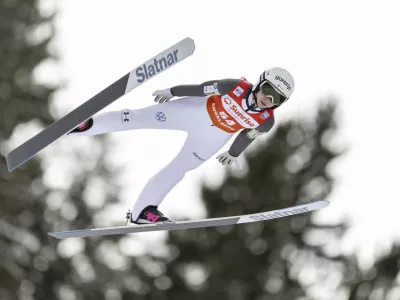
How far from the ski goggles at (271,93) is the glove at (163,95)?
97cm

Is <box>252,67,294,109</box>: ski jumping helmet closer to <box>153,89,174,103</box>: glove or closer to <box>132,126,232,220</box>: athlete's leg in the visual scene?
<box>132,126,232,220</box>: athlete's leg

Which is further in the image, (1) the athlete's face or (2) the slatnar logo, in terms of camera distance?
(1) the athlete's face

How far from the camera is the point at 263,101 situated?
878cm

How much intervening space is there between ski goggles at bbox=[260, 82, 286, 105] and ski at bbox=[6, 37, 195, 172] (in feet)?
2.85

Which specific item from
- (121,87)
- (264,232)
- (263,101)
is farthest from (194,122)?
(264,232)

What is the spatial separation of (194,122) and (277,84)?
102 cm

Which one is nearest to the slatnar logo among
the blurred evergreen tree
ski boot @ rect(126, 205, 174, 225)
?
ski boot @ rect(126, 205, 174, 225)

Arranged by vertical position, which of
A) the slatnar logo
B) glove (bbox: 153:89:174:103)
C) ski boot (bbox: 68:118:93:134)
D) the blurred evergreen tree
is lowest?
the blurred evergreen tree

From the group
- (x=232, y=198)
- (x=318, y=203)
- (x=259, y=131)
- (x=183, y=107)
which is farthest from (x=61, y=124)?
(x=232, y=198)

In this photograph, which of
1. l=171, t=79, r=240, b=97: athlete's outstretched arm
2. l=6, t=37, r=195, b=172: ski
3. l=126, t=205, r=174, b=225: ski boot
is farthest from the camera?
l=126, t=205, r=174, b=225: ski boot

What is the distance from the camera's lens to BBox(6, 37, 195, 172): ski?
8.38 metres

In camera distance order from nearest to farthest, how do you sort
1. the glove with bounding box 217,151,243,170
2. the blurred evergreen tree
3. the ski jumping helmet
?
the ski jumping helmet < the glove with bounding box 217,151,243,170 < the blurred evergreen tree

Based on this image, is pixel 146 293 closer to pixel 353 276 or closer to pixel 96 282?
pixel 96 282

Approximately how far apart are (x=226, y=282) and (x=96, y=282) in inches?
176
